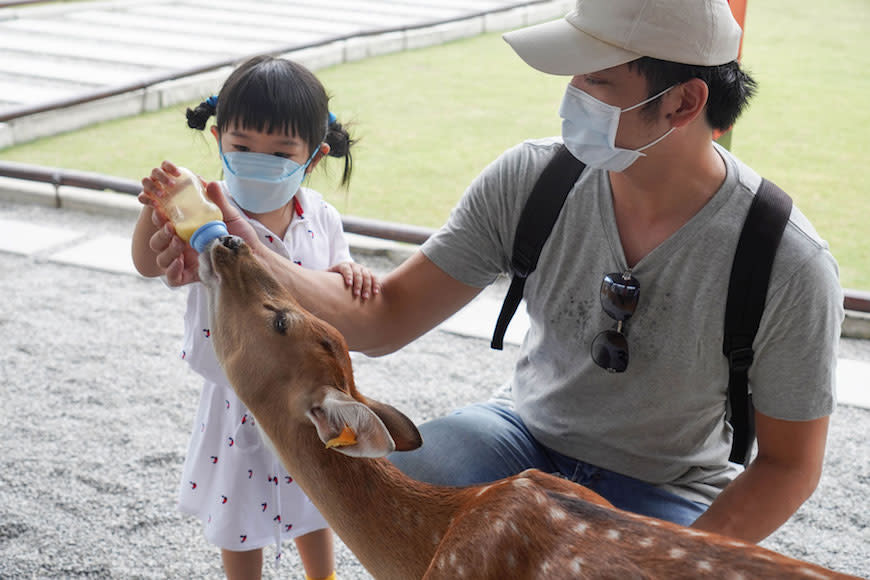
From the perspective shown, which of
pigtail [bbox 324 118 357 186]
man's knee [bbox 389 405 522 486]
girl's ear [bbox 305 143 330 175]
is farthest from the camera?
pigtail [bbox 324 118 357 186]

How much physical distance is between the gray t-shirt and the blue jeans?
0.03 m

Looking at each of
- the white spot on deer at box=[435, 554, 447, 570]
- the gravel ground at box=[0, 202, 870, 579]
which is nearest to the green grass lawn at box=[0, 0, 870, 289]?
the gravel ground at box=[0, 202, 870, 579]

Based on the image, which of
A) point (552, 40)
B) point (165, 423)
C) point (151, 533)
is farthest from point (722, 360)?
point (165, 423)

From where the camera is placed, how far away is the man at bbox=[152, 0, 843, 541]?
2230mm

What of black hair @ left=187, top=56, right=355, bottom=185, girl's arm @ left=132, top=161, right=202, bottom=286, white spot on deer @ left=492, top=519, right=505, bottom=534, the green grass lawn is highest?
black hair @ left=187, top=56, right=355, bottom=185

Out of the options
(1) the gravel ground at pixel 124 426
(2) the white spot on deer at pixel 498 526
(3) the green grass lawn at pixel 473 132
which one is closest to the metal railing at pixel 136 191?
(1) the gravel ground at pixel 124 426

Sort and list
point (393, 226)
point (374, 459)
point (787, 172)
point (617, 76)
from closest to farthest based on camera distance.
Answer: point (374, 459)
point (617, 76)
point (393, 226)
point (787, 172)

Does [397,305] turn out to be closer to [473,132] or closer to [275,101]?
[275,101]

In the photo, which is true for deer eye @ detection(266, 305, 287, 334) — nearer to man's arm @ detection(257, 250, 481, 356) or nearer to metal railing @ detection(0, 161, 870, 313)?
man's arm @ detection(257, 250, 481, 356)

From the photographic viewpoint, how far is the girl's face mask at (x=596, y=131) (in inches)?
91.3

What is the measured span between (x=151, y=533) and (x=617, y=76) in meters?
2.06

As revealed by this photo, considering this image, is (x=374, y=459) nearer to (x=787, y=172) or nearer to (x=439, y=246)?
(x=439, y=246)

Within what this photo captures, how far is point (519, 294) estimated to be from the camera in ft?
8.49

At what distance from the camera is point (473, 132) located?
28.5ft
